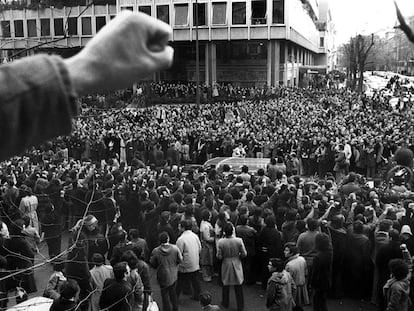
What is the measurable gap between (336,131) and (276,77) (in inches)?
1319

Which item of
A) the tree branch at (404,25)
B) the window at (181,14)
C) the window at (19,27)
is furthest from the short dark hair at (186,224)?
the window at (19,27)

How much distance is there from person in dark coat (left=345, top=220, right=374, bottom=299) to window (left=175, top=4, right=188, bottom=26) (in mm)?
47227

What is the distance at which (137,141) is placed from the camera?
2208 centimetres

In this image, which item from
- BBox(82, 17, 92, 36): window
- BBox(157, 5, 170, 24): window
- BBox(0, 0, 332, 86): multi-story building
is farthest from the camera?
BBox(82, 17, 92, 36): window

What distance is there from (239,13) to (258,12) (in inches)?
77.4

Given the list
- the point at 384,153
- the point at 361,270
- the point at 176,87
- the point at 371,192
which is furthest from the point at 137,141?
the point at 176,87

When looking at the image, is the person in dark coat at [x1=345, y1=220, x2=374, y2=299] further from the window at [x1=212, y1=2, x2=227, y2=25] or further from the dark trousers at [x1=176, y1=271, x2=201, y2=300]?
the window at [x1=212, y1=2, x2=227, y2=25]

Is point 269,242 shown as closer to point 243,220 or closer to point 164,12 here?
point 243,220

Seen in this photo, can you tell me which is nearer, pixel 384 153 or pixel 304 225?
pixel 304 225

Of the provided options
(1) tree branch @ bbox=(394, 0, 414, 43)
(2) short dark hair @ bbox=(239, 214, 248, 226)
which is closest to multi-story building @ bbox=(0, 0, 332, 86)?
(2) short dark hair @ bbox=(239, 214, 248, 226)

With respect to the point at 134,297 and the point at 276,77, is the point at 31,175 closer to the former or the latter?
the point at 134,297

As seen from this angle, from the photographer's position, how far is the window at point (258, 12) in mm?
52438

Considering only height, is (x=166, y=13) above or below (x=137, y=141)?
above

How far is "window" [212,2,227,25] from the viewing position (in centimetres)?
5272
